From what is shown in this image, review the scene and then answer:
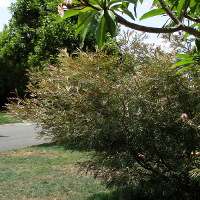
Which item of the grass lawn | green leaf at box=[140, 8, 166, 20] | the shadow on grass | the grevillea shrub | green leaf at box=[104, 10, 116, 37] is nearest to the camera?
green leaf at box=[104, 10, 116, 37]

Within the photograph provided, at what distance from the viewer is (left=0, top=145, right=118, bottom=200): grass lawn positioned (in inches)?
230

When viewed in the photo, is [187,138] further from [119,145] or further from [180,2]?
[180,2]

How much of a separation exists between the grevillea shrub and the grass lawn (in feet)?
1.96

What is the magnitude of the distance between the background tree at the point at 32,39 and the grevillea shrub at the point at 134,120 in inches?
46.9

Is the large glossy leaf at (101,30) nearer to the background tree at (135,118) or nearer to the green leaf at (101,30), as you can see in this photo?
the green leaf at (101,30)

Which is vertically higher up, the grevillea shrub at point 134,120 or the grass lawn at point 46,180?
the grevillea shrub at point 134,120

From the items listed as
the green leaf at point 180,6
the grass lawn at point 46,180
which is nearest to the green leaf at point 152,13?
the green leaf at point 180,6

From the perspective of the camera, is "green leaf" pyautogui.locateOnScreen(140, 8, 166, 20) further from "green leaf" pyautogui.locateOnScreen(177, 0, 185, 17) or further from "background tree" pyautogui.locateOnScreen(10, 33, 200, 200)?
"background tree" pyautogui.locateOnScreen(10, 33, 200, 200)

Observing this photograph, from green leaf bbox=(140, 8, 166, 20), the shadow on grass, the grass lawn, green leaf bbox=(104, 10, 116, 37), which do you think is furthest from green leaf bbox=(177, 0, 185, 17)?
the shadow on grass

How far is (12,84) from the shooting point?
27.0 metres

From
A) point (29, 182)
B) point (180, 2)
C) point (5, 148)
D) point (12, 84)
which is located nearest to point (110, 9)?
point (180, 2)

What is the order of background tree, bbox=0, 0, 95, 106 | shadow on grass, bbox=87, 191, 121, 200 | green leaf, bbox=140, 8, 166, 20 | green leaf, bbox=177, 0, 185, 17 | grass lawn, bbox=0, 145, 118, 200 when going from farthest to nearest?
1. background tree, bbox=0, 0, 95, 106
2. grass lawn, bbox=0, 145, 118, 200
3. shadow on grass, bbox=87, 191, 121, 200
4. green leaf, bbox=140, 8, 166, 20
5. green leaf, bbox=177, 0, 185, 17

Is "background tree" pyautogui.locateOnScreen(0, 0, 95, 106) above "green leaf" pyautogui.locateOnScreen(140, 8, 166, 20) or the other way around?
above

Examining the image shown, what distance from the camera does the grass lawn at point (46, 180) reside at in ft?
19.1
